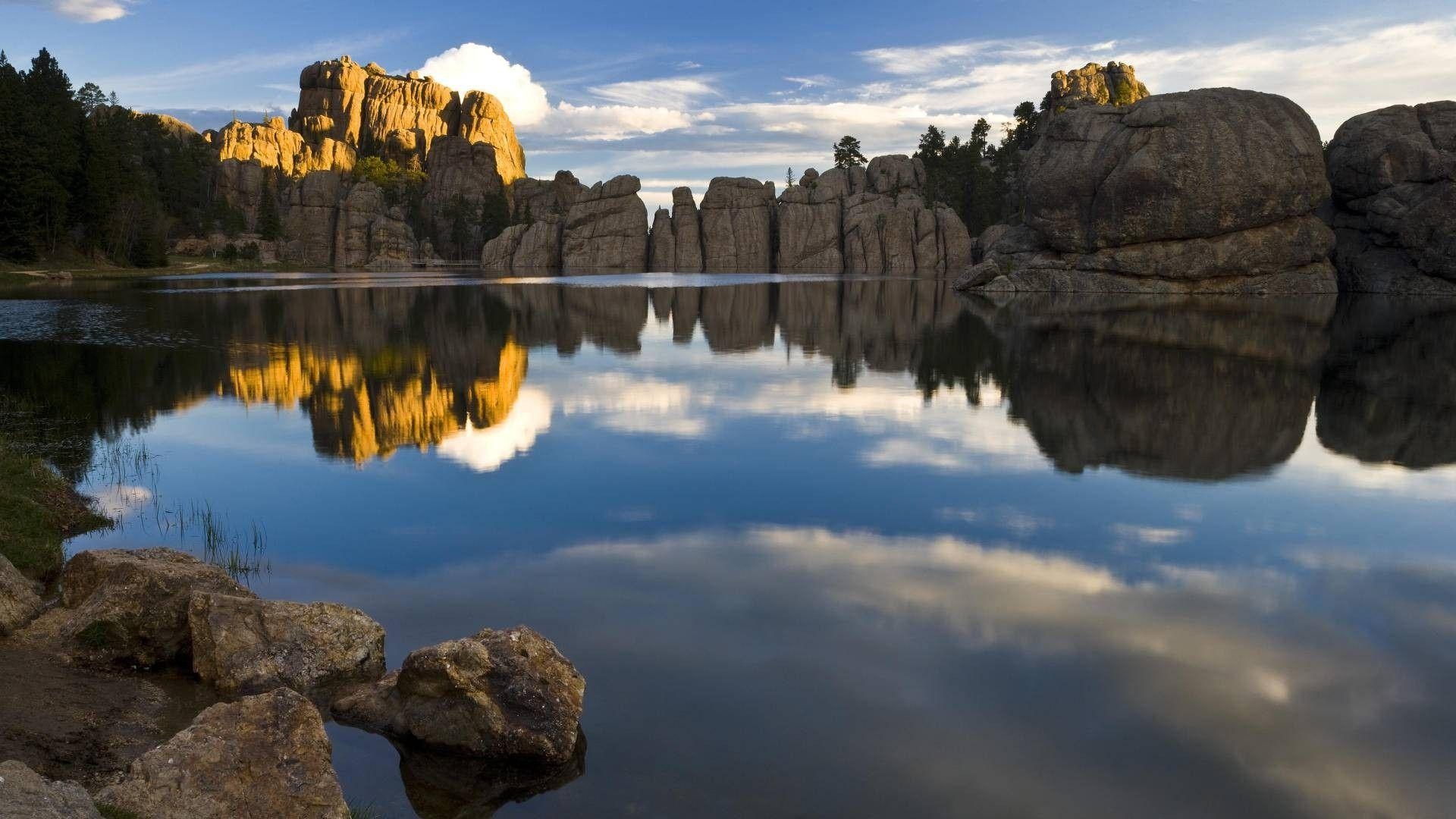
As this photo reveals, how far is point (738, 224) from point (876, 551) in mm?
136334

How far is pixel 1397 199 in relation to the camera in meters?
76.2

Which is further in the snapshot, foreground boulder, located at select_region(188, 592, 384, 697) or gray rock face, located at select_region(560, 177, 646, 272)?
gray rock face, located at select_region(560, 177, 646, 272)

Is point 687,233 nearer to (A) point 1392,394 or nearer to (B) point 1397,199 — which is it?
(B) point 1397,199

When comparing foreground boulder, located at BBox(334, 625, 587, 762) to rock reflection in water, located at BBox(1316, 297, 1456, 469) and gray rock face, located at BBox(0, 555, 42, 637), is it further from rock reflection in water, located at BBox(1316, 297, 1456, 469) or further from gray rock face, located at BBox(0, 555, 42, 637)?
rock reflection in water, located at BBox(1316, 297, 1456, 469)

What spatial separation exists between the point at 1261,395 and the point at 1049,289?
54830mm

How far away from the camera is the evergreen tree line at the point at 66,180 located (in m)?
82.6

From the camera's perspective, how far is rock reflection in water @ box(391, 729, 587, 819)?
7961mm

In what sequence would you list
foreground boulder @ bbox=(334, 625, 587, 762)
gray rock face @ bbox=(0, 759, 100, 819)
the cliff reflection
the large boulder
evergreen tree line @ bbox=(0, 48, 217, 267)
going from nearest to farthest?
gray rock face @ bbox=(0, 759, 100, 819) → foreground boulder @ bbox=(334, 625, 587, 762) → the large boulder → the cliff reflection → evergreen tree line @ bbox=(0, 48, 217, 267)

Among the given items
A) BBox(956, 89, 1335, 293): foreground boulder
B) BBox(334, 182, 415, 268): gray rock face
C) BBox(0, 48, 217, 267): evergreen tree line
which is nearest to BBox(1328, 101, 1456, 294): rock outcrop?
BBox(956, 89, 1335, 293): foreground boulder

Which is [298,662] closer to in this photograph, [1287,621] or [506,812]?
[506,812]

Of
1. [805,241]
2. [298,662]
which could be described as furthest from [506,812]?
[805,241]

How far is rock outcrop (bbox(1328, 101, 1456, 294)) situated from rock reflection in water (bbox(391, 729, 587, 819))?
84.6m

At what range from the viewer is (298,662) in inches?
389

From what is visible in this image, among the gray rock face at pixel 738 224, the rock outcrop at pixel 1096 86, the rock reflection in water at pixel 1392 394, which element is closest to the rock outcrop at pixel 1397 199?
the rock reflection in water at pixel 1392 394
